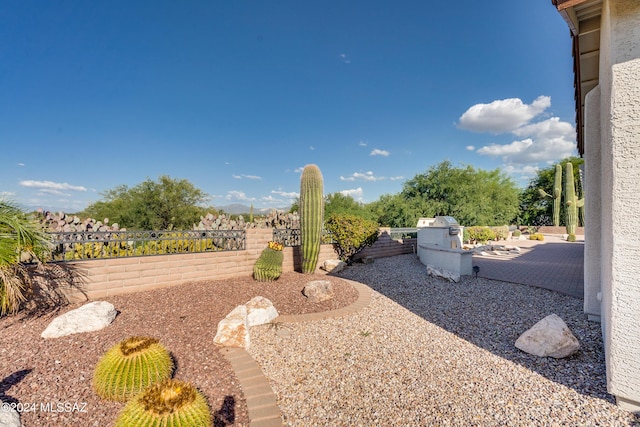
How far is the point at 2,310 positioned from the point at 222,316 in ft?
10.9

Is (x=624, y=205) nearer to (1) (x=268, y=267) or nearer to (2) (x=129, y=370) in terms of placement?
(2) (x=129, y=370)

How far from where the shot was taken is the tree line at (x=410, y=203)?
11594 mm

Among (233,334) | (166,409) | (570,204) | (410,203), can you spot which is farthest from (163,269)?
(570,204)

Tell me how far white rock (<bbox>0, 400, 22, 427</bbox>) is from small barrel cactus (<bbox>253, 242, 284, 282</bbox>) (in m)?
4.67

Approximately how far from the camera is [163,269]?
20.4 ft

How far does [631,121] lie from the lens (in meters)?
2.37

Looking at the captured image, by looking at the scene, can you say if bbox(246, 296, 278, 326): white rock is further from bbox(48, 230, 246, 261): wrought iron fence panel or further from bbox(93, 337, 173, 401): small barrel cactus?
bbox(48, 230, 246, 261): wrought iron fence panel

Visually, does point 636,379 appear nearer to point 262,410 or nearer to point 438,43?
point 262,410

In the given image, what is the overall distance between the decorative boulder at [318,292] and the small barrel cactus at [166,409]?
3.72m

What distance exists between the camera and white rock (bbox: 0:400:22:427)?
2041mm

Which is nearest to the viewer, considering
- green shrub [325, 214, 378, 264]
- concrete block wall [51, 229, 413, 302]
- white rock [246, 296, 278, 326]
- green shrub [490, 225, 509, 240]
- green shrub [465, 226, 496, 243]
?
white rock [246, 296, 278, 326]

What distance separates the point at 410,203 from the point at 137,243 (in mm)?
19484

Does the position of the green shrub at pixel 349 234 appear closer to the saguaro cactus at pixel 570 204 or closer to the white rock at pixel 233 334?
the white rock at pixel 233 334

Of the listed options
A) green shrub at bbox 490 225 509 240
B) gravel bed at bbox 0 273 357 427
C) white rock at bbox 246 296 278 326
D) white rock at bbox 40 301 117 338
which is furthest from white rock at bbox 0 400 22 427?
green shrub at bbox 490 225 509 240
